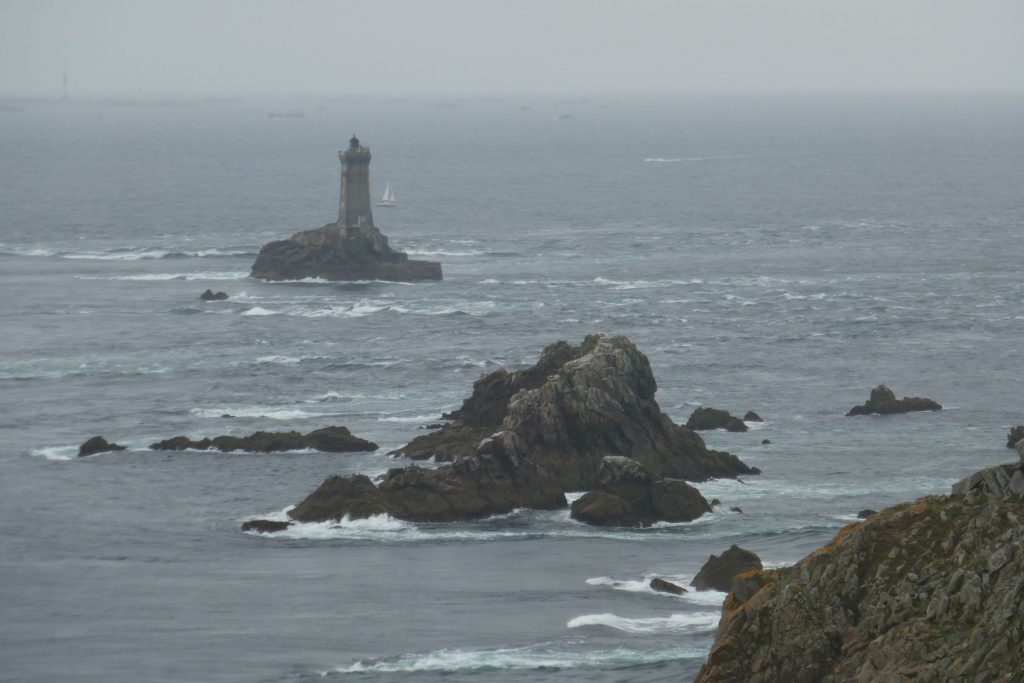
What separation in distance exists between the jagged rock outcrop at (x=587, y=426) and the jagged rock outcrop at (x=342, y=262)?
65.7 m

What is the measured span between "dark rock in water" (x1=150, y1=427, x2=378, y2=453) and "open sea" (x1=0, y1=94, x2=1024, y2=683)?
1116 millimetres

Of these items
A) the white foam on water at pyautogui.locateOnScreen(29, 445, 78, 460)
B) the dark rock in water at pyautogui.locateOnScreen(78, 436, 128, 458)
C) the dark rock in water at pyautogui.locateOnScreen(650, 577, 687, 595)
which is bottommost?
the white foam on water at pyautogui.locateOnScreen(29, 445, 78, 460)

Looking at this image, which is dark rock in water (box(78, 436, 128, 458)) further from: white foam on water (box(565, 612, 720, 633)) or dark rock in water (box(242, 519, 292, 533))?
white foam on water (box(565, 612, 720, 633))

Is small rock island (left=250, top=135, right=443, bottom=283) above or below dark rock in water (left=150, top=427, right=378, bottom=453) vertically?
above

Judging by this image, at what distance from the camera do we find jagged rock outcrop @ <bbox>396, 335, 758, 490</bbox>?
279ft

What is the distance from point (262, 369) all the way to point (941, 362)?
42.1 m

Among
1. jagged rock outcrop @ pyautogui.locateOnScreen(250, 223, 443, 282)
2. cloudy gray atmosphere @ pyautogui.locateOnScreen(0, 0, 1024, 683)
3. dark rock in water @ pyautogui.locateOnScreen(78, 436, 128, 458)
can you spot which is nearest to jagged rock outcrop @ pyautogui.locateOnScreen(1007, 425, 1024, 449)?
cloudy gray atmosphere @ pyautogui.locateOnScreen(0, 0, 1024, 683)

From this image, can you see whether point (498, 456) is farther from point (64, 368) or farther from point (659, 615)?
point (64, 368)

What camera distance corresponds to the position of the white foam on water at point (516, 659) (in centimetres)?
6097

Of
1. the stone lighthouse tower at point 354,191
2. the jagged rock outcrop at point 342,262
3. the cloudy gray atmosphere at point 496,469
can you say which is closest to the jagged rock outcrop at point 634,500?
the cloudy gray atmosphere at point 496,469

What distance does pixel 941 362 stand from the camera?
116m

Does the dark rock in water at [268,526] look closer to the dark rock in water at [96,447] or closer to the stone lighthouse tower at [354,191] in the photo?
the dark rock in water at [96,447]

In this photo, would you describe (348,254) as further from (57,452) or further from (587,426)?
(587,426)

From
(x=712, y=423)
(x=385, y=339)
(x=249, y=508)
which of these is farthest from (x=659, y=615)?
(x=385, y=339)
